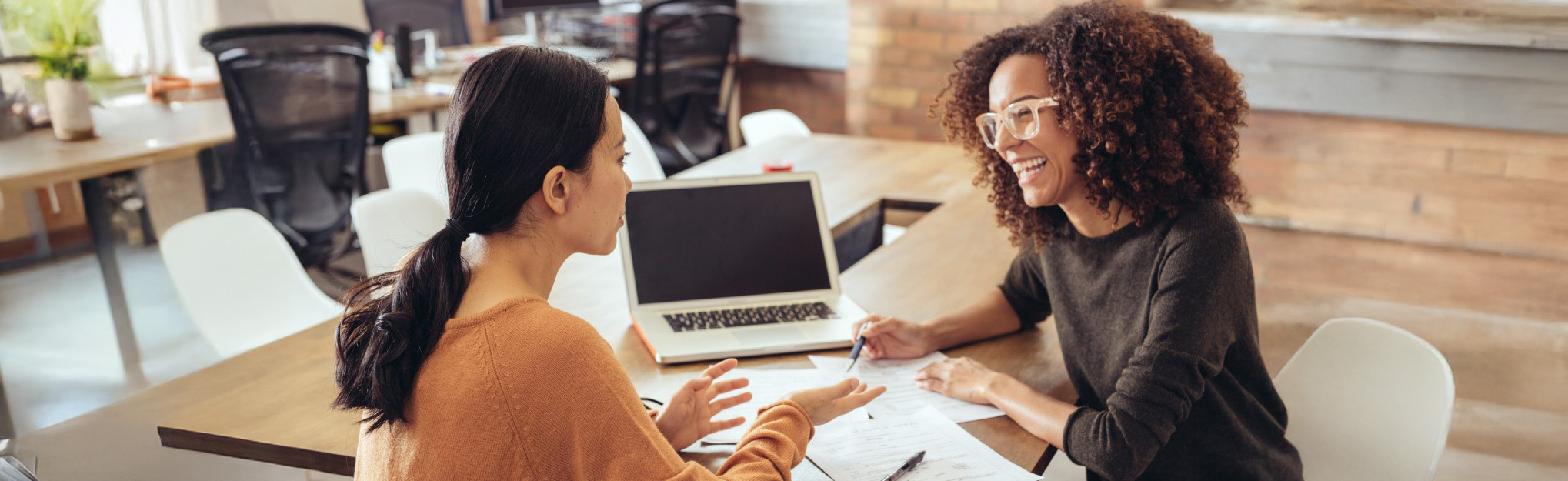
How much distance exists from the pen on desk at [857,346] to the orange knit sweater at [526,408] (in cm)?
60

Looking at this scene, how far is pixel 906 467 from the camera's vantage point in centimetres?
124

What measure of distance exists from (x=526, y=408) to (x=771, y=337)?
28.7 inches

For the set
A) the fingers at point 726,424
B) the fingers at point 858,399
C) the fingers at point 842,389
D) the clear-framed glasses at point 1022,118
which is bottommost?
the fingers at point 726,424

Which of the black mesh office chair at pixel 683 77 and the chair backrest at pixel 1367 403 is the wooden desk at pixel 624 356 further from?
the black mesh office chair at pixel 683 77

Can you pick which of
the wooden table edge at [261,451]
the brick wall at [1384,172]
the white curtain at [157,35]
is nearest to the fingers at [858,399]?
the wooden table edge at [261,451]

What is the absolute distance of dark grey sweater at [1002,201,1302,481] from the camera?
4.16ft

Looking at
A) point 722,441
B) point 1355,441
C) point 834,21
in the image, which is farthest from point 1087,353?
point 834,21

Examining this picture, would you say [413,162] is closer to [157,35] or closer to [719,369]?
[719,369]

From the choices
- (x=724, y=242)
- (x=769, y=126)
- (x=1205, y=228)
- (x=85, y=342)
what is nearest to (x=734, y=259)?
(x=724, y=242)

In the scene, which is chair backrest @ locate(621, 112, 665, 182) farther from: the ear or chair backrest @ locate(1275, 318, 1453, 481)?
the ear

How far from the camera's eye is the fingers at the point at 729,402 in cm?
132

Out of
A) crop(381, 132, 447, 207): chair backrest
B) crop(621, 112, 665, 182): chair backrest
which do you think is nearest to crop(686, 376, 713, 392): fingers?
crop(381, 132, 447, 207): chair backrest

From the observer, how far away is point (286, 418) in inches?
54.0

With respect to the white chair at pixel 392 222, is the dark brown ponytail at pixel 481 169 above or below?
above
